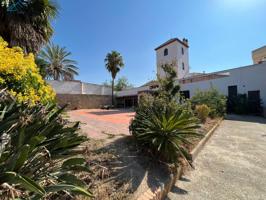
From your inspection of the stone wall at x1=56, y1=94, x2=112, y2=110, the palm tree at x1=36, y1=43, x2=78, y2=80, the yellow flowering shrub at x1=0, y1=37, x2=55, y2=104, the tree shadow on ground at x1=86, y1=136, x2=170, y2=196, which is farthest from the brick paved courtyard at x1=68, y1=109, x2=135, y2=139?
the palm tree at x1=36, y1=43, x2=78, y2=80

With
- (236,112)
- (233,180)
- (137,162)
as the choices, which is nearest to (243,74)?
(236,112)

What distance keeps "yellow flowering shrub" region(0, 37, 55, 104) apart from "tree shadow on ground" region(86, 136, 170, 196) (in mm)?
2206

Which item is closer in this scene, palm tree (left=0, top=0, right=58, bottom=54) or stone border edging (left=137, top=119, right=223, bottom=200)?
stone border edging (left=137, top=119, right=223, bottom=200)

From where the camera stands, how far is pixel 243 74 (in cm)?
1764

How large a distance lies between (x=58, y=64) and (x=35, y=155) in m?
30.4

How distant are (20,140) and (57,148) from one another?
0.67 meters

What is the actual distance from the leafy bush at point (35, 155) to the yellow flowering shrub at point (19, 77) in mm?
1304

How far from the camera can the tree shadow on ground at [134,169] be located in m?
3.33

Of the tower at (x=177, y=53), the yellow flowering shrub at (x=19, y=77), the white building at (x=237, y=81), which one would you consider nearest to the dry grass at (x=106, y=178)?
the yellow flowering shrub at (x=19, y=77)

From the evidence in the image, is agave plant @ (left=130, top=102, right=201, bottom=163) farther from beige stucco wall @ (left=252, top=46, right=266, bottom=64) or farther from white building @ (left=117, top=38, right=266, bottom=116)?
beige stucco wall @ (left=252, top=46, right=266, bottom=64)

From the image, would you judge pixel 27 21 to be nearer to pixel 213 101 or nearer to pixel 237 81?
pixel 213 101

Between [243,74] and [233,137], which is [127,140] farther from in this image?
[243,74]

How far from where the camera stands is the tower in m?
30.2

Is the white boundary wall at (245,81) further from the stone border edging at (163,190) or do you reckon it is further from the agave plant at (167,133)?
the stone border edging at (163,190)
